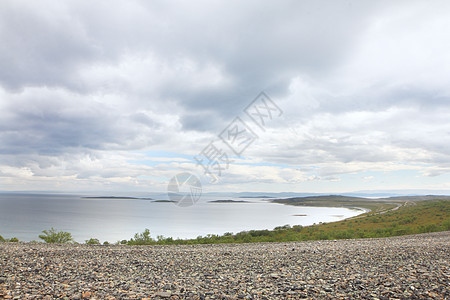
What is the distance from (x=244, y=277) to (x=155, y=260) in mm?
4040

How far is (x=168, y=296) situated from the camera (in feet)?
21.7

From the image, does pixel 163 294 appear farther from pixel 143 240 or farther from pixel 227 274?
pixel 143 240

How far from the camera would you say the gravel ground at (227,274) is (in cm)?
679

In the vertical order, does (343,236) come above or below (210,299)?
below

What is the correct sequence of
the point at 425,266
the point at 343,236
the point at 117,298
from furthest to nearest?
the point at 343,236
the point at 425,266
the point at 117,298

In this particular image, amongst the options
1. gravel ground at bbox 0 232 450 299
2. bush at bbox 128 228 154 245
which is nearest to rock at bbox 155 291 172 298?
gravel ground at bbox 0 232 450 299

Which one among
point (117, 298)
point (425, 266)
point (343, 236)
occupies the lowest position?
point (343, 236)

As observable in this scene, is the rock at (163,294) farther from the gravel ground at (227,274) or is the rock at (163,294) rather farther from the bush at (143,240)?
the bush at (143,240)

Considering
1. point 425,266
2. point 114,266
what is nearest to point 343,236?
point 425,266

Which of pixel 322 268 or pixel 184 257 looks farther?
pixel 184 257

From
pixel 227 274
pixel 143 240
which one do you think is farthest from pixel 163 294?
pixel 143 240

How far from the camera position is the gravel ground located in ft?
A: 22.3

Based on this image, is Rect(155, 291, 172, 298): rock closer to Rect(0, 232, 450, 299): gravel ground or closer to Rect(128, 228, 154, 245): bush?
Rect(0, 232, 450, 299): gravel ground

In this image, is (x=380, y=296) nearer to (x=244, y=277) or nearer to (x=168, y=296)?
(x=244, y=277)
